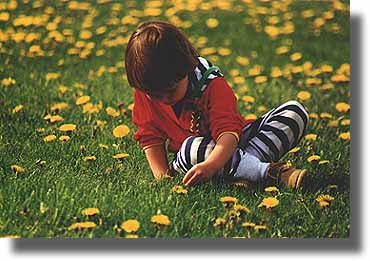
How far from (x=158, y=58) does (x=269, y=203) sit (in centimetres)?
30

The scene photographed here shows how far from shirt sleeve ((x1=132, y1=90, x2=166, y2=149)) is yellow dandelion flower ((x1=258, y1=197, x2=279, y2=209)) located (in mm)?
206

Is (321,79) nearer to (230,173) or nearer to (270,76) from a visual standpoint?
(270,76)

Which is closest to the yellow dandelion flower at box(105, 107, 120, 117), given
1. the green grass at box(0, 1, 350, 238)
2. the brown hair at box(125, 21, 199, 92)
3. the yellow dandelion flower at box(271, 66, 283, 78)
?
the green grass at box(0, 1, 350, 238)

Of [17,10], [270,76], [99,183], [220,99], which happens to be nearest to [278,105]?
[270,76]

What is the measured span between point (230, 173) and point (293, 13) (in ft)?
1.44

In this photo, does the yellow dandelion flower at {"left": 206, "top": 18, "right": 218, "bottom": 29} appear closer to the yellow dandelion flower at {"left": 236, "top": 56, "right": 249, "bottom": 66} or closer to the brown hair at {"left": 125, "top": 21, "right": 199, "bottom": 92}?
the yellow dandelion flower at {"left": 236, "top": 56, "right": 249, "bottom": 66}

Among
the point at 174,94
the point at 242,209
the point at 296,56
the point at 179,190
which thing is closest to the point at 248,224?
the point at 242,209

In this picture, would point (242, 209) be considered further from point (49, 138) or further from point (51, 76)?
point (51, 76)

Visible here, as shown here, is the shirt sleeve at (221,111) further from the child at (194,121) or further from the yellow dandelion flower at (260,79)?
the yellow dandelion flower at (260,79)

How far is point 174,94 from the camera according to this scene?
1.69m

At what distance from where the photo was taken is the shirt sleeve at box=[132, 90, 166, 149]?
1.73 meters

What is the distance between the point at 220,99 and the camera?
1.69 m

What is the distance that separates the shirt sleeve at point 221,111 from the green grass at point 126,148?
91 millimetres

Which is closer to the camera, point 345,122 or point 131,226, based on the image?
point 131,226
